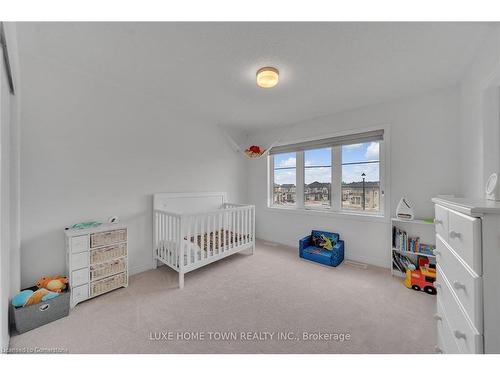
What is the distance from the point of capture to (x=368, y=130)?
2.69 metres

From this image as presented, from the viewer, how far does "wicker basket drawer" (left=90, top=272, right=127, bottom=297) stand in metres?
1.87

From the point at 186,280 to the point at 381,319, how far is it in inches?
76.2

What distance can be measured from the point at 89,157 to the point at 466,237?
2.96 m

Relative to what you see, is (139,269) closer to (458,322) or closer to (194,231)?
(194,231)

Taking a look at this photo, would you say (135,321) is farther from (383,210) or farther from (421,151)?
(421,151)

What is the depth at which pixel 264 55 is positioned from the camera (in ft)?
5.38

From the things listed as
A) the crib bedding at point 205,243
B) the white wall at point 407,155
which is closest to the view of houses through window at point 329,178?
the white wall at point 407,155

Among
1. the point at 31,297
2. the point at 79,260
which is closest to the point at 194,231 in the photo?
the point at 79,260

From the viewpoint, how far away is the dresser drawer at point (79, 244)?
178 cm

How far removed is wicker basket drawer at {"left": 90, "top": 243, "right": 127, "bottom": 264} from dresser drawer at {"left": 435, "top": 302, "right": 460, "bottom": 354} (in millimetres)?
2572

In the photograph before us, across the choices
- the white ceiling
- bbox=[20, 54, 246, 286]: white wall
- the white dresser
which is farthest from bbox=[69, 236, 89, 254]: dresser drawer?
the white ceiling

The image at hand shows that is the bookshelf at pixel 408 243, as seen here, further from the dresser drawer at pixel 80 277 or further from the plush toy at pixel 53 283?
the plush toy at pixel 53 283

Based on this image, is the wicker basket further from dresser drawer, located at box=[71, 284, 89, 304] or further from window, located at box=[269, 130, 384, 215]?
window, located at box=[269, 130, 384, 215]

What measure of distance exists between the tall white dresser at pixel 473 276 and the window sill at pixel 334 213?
6.09 feet
